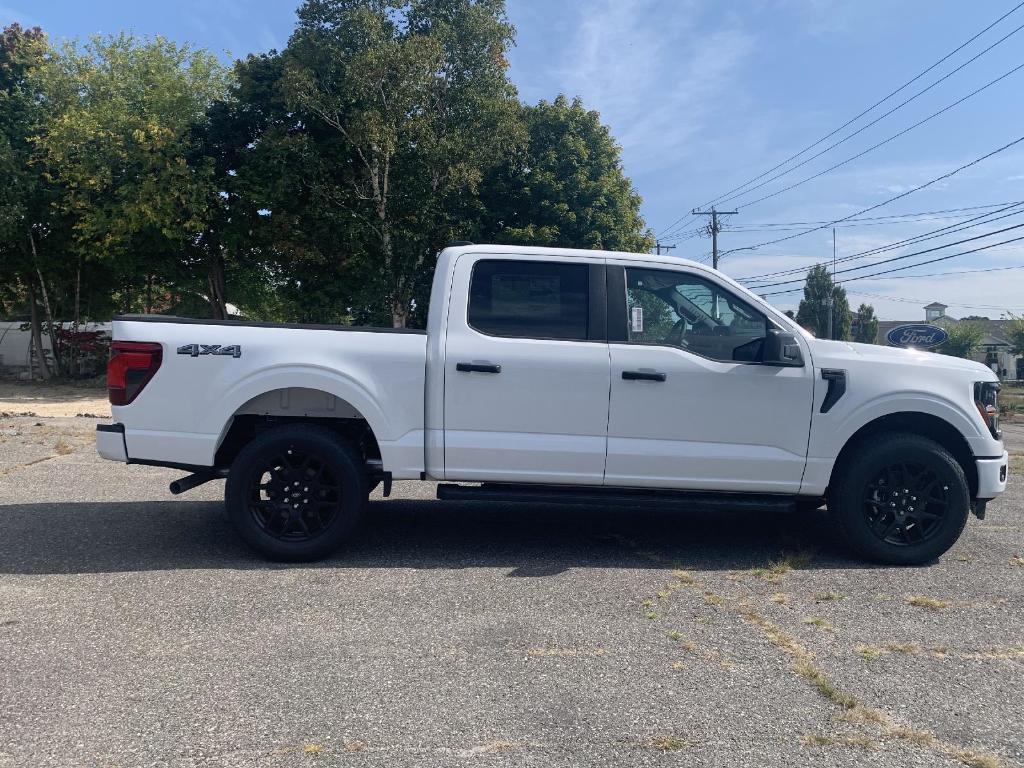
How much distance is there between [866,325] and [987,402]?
9209cm

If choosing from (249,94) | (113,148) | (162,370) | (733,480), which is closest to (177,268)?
(113,148)

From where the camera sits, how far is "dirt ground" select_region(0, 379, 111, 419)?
57.1 ft

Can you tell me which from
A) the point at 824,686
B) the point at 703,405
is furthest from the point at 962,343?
the point at 824,686

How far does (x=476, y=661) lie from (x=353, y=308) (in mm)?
21636

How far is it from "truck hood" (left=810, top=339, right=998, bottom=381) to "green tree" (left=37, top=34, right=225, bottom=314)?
2040 cm

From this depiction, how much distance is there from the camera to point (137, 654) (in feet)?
12.3

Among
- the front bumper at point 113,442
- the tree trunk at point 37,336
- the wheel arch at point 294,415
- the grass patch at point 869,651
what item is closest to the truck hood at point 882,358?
the grass patch at point 869,651

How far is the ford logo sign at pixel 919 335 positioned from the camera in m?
15.6

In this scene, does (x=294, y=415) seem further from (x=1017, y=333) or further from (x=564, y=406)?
(x=1017, y=333)

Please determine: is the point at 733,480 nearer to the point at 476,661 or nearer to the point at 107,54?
the point at 476,661

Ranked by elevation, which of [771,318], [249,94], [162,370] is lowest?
[162,370]

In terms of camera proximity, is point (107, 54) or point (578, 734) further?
point (107, 54)

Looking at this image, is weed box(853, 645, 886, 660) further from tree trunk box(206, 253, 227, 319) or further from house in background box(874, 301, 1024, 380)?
house in background box(874, 301, 1024, 380)

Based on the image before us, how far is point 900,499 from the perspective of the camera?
17.7ft
